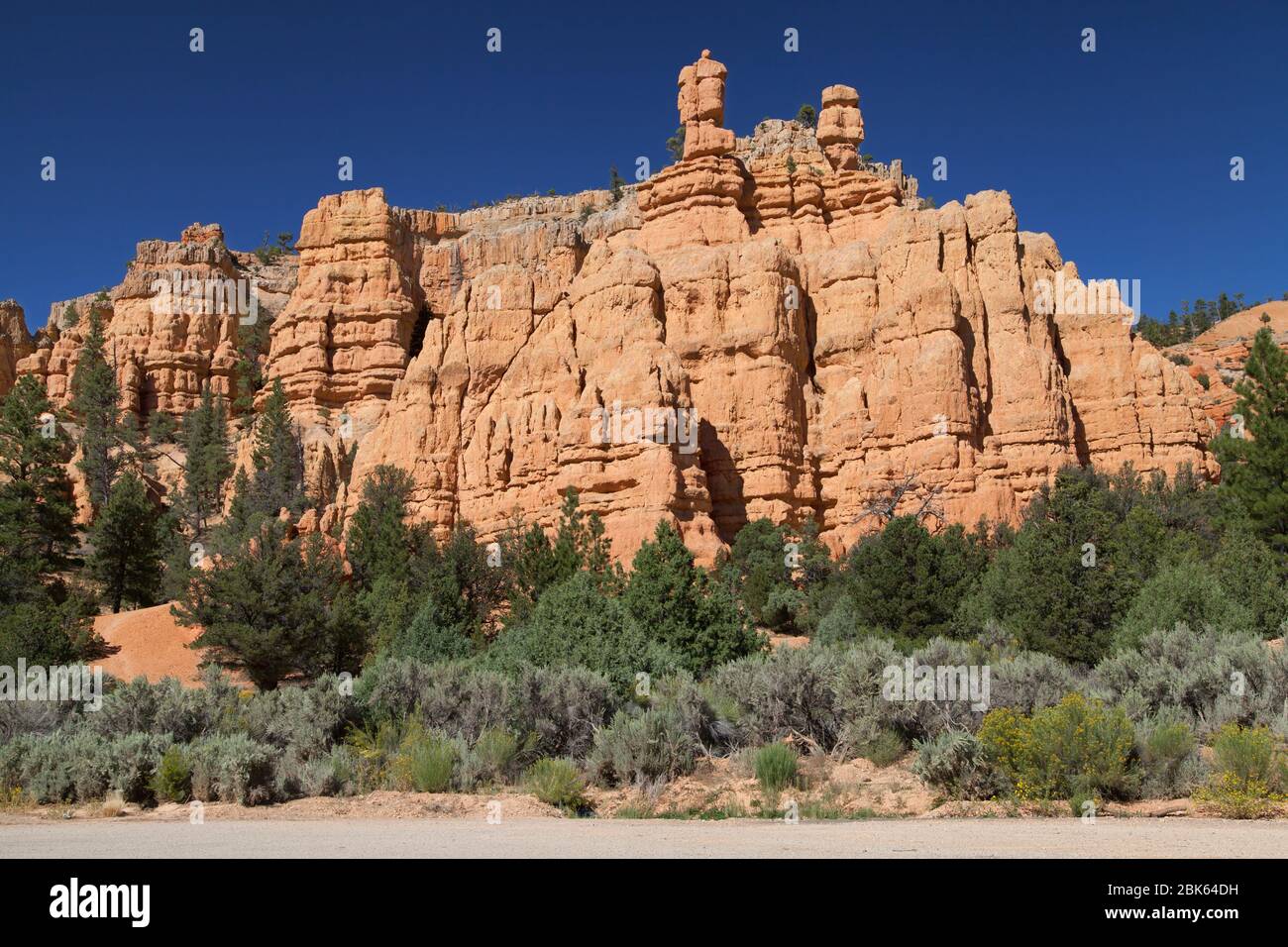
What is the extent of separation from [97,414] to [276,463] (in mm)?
18326

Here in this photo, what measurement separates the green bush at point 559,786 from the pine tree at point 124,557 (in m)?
37.1

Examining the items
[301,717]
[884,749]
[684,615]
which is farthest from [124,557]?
[884,749]

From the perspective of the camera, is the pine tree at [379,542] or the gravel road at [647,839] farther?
the pine tree at [379,542]

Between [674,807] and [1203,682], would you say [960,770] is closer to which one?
[674,807]

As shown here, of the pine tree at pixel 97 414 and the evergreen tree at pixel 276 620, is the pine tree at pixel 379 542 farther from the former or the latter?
the pine tree at pixel 97 414

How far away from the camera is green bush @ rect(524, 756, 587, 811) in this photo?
12914 millimetres

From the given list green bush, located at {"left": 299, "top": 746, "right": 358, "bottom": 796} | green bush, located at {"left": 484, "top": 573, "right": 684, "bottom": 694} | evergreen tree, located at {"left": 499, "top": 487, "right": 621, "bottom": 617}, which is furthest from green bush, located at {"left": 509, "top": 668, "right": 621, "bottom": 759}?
evergreen tree, located at {"left": 499, "top": 487, "right": 621, "bottom": 617}

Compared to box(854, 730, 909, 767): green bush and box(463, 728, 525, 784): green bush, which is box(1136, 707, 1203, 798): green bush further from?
box(463, 728, 525, 784): green bush

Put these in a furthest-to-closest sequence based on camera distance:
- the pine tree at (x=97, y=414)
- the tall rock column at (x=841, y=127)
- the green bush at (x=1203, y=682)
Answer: the pine tree at (x=97, y=414)
the tall rock column at (x=841, y=127)
the green bush at (x=1203, y=682)

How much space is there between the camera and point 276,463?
5606 cm

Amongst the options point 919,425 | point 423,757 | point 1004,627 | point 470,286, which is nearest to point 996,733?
point 423,757

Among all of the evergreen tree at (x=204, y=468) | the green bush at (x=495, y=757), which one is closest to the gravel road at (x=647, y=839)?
the green bush at (x=495, y=757)

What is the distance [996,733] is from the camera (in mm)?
13656

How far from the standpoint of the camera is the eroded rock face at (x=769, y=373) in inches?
1720
